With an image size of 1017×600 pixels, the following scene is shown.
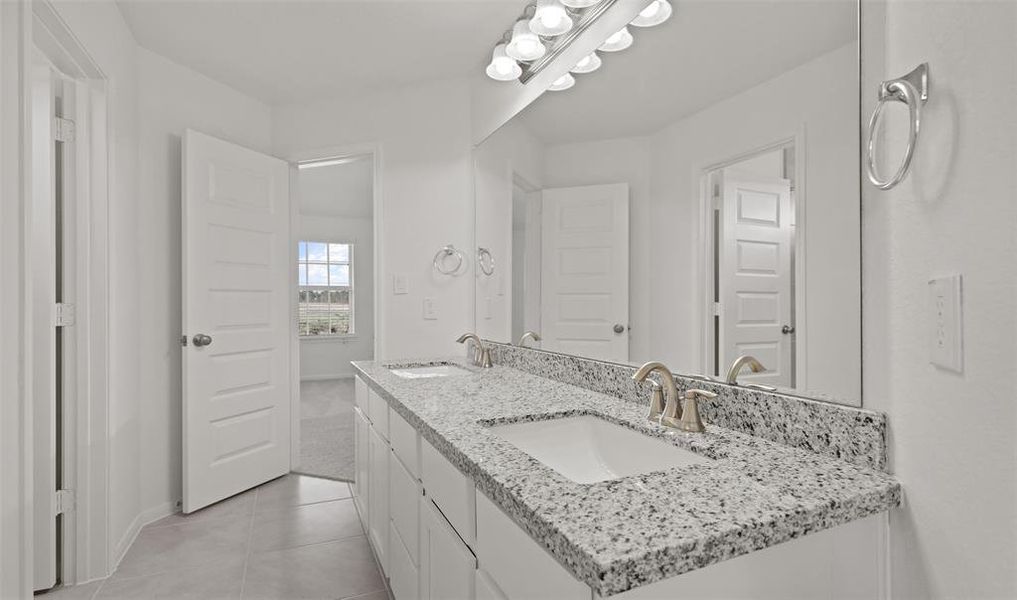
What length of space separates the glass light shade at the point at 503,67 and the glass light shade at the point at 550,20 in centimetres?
28

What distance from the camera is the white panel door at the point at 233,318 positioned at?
2551 mm

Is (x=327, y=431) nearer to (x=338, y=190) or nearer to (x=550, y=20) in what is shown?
(x=338, y=190)

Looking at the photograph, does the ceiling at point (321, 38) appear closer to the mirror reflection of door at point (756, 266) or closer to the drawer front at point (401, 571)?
the mirror reflection of door at point (756, 266)

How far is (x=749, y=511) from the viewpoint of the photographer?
669 mm

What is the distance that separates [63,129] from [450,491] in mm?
2167

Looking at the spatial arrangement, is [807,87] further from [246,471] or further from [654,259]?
[246,471]

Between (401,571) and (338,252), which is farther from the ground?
(338,252)

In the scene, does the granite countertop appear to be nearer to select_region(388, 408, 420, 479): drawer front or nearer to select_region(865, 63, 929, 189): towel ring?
select_region(388, 408, 420, 479): drawer front

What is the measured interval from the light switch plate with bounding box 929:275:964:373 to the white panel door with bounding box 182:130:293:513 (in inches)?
113

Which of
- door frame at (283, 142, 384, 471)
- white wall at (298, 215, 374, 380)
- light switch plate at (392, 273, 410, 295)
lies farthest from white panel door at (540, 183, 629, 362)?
white wall at (298, 215, 374, 380)

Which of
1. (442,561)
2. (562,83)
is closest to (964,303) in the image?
(442,561)

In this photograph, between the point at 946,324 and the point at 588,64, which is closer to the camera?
the point at 946,324

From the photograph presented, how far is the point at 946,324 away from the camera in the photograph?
658mm

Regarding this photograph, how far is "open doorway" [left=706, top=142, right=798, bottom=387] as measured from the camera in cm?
100
